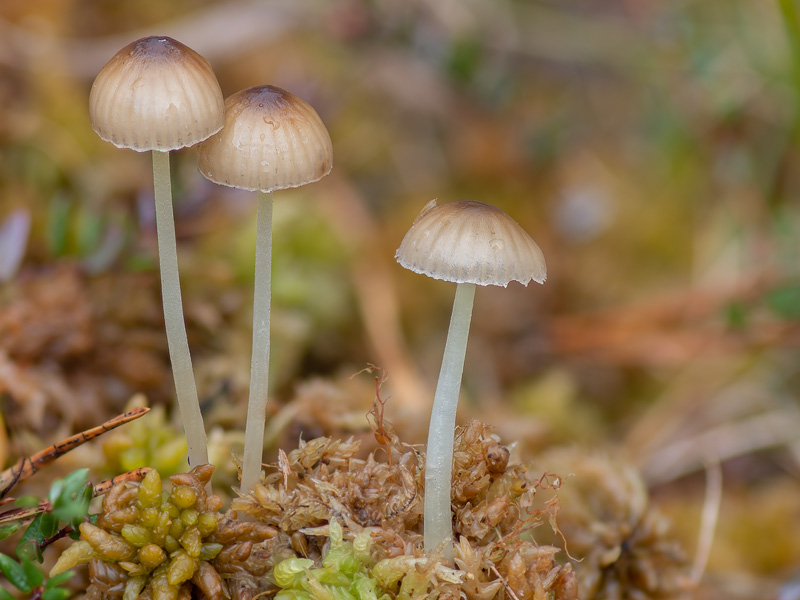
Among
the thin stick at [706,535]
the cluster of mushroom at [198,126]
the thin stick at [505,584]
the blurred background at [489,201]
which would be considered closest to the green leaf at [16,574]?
the cluster of mushroom at [198,126]

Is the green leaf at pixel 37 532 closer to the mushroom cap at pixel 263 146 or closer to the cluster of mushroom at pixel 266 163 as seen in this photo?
the cluster of mushroom at pixel 266 163

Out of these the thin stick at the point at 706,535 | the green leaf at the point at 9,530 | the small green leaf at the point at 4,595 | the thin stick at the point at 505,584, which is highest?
the thin stick at the point at 706,535

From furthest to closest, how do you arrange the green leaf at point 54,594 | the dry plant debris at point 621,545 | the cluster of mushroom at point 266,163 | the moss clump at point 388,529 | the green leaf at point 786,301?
the green leaf at point 786,301
the dry plant debris at point 621,545
the moss clump at point 388,529
the cluster of mushroom at point 266,163
the green leaf at point 54,594

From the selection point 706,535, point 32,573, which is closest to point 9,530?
point 32,573

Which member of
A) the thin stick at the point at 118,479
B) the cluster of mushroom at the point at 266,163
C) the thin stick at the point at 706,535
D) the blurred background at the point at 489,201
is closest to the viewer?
the cluster of mushroom at the point at 266,163

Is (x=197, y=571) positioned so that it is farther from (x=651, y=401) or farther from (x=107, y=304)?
(x=651, y=401)

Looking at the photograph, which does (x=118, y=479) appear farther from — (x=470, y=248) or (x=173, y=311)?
(x=470, y=248)

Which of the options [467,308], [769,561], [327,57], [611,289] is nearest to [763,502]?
[769,561]
